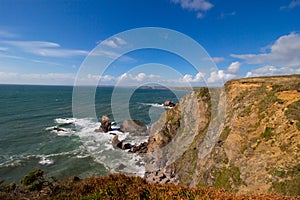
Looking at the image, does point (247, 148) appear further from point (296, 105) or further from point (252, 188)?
point (296, 105)

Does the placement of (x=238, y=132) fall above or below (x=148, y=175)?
above

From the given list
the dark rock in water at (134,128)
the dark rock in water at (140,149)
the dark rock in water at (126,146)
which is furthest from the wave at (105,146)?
the dark rock in water at (134,128)

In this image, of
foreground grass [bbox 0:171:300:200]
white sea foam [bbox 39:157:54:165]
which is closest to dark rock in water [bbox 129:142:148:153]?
white sea foam [bbox 39:157:54:165]

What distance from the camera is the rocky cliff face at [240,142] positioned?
14.6 meters

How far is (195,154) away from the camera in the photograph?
24.8 meters

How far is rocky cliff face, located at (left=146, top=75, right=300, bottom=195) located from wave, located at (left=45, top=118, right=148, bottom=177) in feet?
10.6

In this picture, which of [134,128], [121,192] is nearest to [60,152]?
[134,128]

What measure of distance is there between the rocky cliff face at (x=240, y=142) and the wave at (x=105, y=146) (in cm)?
323

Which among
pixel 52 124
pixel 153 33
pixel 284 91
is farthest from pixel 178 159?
pixel 52 124

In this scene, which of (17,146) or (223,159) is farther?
(17,146)

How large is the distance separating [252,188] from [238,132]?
677cm

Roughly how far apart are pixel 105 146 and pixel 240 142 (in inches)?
1111

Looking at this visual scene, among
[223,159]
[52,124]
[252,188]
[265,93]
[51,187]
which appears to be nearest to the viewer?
[51,187]

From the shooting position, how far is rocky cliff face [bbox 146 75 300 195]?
14.6m
